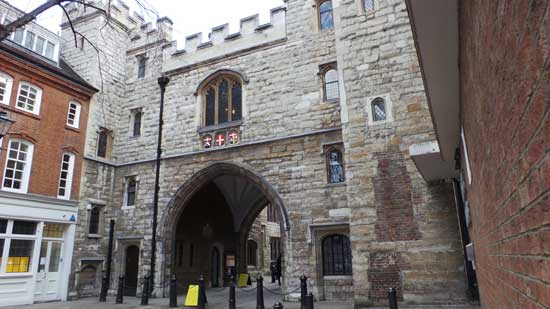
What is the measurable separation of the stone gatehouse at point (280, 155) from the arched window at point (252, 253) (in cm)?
461

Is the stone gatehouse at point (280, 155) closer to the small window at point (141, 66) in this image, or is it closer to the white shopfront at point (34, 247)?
the small window at point (141, 66)

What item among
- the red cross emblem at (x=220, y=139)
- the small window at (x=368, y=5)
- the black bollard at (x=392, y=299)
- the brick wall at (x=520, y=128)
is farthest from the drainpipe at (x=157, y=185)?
the brick wall at (x=520, y=128)

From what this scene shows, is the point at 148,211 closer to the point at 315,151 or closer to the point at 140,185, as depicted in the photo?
the point at 140,185

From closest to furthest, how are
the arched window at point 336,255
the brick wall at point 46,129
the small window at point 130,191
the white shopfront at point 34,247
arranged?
the arched window at point 336,255 → the white shopfront at point 34,247 → the brick wall at point 46,129 → the small window at point 130,191

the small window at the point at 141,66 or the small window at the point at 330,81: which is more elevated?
the small window at the point at 141,66

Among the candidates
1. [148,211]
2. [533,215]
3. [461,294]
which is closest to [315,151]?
[461,294]

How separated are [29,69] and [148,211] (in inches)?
242

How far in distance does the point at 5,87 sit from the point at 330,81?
10165 millimetres

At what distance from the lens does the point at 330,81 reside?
12617 mm

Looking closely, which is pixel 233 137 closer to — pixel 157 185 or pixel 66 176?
pixel 157 185

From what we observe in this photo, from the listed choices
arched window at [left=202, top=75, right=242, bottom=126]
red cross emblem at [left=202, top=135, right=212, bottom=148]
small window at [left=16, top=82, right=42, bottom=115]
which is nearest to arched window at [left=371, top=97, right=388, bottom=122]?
arched window at [left=202, top=75, right=242, bottom=126]

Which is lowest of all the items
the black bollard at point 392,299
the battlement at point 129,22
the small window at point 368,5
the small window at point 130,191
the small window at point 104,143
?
the black bollard at point 392,299

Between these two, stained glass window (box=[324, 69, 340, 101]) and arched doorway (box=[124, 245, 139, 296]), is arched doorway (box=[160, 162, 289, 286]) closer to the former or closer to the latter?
arched doorway (box=[124, 245, 139, 296])

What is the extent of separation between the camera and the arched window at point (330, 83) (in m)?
12.4
